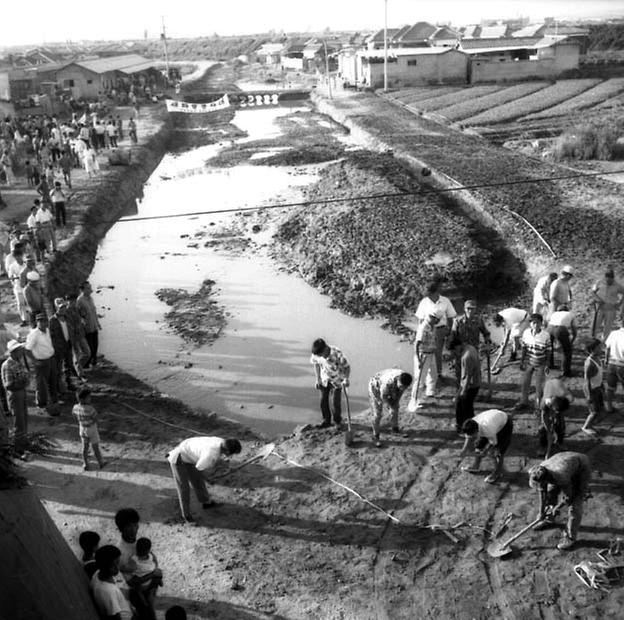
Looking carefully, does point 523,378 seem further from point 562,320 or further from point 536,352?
point 562,320

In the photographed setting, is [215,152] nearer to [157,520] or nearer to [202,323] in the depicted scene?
[202,323]

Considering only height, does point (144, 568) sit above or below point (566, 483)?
below

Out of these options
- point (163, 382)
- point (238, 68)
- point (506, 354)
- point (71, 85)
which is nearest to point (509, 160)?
point (506, 354)

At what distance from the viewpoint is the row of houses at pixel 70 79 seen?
39.8 m

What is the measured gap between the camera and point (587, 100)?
123 ft

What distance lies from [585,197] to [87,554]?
16923 mm

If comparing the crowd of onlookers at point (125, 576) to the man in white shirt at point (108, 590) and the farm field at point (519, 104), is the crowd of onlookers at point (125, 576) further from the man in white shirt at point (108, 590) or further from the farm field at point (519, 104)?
the farm field at point (519, 104)

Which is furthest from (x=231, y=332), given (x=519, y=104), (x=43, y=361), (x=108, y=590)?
(x=519, y=104)

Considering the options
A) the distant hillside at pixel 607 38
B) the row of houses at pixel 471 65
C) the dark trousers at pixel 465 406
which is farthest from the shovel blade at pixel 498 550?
the distant hillside at pixel 607 38

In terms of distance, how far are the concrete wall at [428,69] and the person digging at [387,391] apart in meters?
45.2

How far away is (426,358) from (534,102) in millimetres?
33708

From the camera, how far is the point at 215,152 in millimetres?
33938

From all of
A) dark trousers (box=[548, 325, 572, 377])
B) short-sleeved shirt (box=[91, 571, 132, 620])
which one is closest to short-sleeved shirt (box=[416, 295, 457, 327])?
dark trousers (box=[548, 325, 572, 377])

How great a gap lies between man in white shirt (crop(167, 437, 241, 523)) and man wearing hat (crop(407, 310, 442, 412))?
11.1ft
